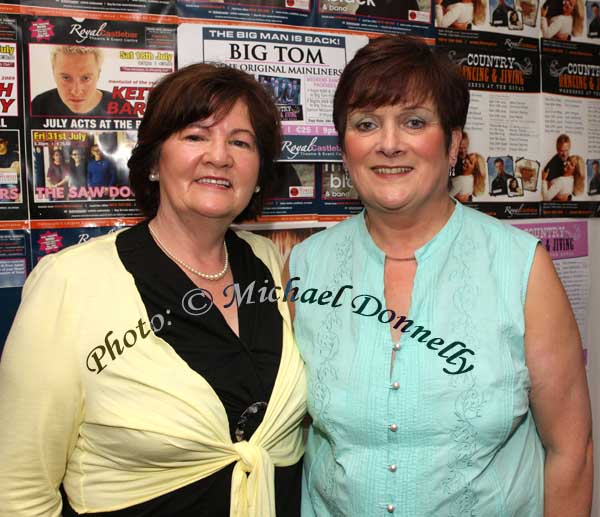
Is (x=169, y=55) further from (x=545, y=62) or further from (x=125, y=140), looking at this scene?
(x=545, y=62)

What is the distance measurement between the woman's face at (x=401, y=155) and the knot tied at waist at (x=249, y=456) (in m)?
0.60

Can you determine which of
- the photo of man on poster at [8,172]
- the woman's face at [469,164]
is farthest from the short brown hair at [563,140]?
the photo of man on poster at [8,172]

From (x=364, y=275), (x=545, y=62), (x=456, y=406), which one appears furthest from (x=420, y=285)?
(x=545, y=62)

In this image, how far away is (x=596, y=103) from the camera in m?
2.27

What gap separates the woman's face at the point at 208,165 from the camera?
53.1 inches

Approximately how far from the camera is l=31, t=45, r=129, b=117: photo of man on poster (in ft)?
5.24

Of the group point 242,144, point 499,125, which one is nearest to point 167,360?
point 242,144

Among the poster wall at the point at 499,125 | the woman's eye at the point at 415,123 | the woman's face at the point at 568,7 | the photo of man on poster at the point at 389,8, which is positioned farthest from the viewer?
the woman's face at the point at 568,7

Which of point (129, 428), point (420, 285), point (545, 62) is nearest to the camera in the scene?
point (129, 428)

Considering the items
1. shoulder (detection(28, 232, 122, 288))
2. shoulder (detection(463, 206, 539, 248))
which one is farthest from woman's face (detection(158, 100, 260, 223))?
shoulder (detection(463, 206, 539, 248))

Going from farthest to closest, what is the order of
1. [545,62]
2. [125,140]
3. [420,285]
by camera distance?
[545,62], [125,140], [420,285]

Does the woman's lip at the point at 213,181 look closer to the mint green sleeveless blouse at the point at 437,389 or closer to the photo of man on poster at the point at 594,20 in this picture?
the mint green sleeveless blouse at the point at 437,389

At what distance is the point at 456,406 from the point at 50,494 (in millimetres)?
869

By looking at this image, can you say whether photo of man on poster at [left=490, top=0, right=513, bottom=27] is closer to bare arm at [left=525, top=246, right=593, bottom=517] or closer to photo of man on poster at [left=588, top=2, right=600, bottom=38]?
photo of man on poster at [left=588, top=2, right=600, bottom=38]
